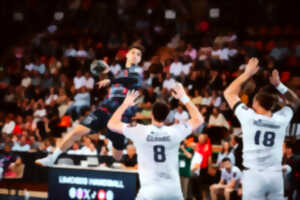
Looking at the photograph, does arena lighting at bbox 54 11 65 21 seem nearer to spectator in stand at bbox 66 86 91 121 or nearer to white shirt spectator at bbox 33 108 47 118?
white shirt spectator at bbox 33 108 47 118

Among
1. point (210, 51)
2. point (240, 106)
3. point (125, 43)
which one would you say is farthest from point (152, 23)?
point (240, 106)

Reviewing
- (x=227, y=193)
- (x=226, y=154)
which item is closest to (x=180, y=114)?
(x=226, y=154)

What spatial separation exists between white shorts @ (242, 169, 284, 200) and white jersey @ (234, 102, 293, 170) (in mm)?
99

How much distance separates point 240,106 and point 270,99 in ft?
1.35

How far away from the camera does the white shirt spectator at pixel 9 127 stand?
54.6ft

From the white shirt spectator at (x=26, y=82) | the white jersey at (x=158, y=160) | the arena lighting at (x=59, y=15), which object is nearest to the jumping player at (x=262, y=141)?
the white jersey at (x=158, y=160)

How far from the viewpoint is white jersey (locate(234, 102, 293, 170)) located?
5910 millimetres

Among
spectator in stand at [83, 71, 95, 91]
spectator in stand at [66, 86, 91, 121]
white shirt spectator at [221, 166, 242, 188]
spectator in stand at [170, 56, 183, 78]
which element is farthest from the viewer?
spectator in stand at [83, 71, 95, 91]

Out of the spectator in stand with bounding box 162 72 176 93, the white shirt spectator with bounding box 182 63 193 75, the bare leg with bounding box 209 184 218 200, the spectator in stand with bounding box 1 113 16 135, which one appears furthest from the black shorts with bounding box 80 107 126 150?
the spectator in stand with bounding box 1 113 16 135

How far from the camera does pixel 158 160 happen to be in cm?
531

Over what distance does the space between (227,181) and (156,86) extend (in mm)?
5558

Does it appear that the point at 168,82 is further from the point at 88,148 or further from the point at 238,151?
the point at 238,151

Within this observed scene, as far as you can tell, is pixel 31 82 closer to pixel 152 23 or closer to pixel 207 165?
pixel 152 23

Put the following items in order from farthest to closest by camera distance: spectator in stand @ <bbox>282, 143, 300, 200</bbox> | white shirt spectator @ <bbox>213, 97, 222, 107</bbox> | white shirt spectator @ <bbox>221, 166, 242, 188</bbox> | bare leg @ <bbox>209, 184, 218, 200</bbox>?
white shirt spectator @ <bbox>213, 97, 222, 107</bbox> → bare leg @ <bbox>209, 184, 218, 200</bbox> → white shirt spectator @ <bbox>221, 166, 242, 188</bbox> → spectator in stand @ <bbox>282, 143, 300, 200</bbox>
